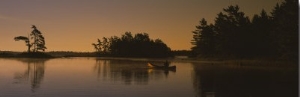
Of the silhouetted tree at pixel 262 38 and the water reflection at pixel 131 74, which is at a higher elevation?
the silhouetted tree at pixel 262 38

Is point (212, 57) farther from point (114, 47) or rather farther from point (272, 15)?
point (114, 47)

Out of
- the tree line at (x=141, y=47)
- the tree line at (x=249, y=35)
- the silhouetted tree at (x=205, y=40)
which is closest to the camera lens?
the tree line at (x=249, y=35)

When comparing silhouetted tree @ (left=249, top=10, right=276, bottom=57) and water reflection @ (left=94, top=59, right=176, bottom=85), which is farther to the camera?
silhouetted tree @ (left=249, top=10, right=276, bottom=57)

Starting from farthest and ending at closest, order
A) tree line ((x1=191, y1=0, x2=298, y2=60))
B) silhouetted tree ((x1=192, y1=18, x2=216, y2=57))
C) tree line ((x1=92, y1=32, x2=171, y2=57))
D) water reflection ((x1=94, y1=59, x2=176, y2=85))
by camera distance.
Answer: tree line ((x1=92, y1=32, x2=171, y2=57)) < silhouetted tree ((x1=192, y1=18, x2=216, y2=57)) < tree line ((x1=191, y1=0, x2=298, y2=60)) < water reflection ((x1=94, y1=59, x2=176, y2=85))

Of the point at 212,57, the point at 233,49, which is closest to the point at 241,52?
the point at 233,49

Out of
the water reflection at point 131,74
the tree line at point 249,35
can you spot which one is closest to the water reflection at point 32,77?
the water reflection at point 131,74

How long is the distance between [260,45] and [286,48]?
19243 mm

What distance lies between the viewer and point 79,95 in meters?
27.9

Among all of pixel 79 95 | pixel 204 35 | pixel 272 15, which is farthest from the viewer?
pixel 204 35

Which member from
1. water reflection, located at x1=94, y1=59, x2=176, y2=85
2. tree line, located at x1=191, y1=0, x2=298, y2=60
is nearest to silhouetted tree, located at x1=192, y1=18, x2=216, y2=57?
tree line, located at x1=191, y1=0, x2=298, y2=60

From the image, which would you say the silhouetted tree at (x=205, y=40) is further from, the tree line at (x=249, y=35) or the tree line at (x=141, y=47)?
the tree line at (x=141, y=47)

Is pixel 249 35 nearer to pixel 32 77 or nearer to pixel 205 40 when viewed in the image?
pixel 205 40

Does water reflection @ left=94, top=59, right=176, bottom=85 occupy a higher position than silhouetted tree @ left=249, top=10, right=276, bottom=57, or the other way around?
silhouetted tree @ left=249, top=10, right=276, bottom=57

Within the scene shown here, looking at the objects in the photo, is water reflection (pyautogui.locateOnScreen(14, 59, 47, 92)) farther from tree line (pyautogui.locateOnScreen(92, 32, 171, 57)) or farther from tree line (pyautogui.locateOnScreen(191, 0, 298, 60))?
tree line (pyautogui.locateOnScreen(92, 32, 171, 57))
